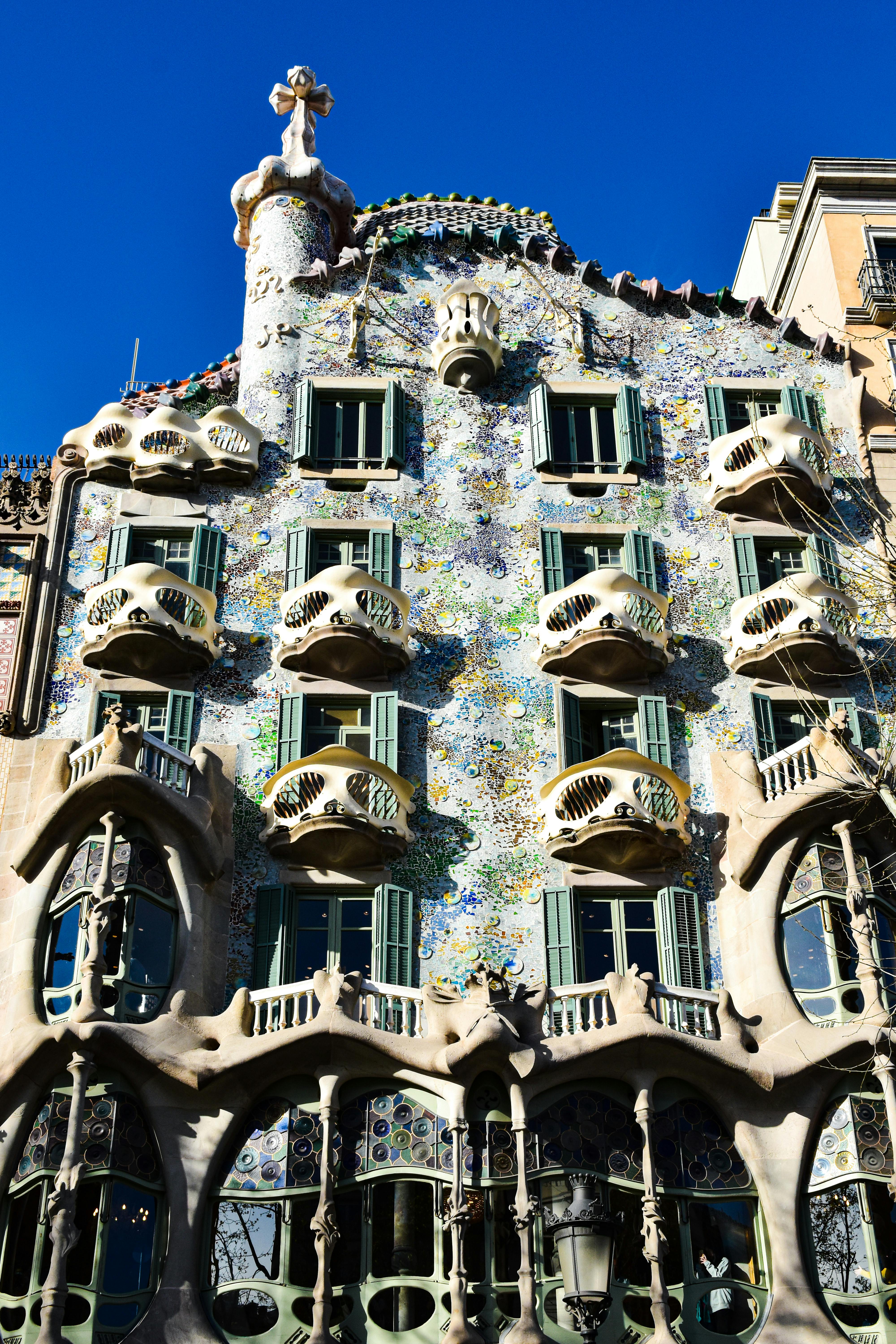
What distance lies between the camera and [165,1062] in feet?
73.9

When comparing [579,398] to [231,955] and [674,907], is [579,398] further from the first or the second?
[231,955]

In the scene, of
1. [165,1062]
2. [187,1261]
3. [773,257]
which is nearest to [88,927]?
[165,1062]

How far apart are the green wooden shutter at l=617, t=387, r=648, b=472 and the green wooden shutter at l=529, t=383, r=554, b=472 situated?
4.41 ft

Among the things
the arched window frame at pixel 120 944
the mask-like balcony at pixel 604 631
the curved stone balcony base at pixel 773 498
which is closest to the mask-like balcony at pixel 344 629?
the mask-like balcony at pixel 604 631

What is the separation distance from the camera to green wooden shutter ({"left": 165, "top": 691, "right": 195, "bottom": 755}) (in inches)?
1065

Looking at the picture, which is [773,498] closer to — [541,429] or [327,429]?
[541,429]

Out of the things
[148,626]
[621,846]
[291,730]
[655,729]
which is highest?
[148,626]

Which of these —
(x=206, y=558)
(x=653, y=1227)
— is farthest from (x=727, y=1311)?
(x=206, y=558)

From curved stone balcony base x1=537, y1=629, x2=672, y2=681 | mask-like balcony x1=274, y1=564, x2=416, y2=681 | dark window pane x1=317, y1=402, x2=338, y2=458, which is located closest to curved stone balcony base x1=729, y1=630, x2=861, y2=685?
curved stone balcony base x1=537, y1=629, x2=672, y2=681

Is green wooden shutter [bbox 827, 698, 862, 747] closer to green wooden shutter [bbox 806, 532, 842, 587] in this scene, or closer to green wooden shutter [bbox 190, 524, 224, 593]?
green wooden shutter [bbox 806, 532, 842, 587]

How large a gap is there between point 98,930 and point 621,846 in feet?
26.9

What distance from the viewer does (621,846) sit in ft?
84.9

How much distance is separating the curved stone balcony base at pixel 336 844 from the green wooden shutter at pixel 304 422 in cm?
815

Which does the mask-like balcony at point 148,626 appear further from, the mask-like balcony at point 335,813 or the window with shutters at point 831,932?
the window with shutters at point 831,932
